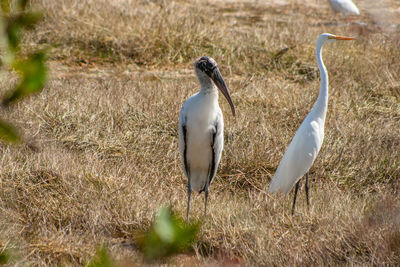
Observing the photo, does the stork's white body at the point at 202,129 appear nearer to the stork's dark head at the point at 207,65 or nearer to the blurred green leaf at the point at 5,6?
the stork's dark head at the point at 207,65

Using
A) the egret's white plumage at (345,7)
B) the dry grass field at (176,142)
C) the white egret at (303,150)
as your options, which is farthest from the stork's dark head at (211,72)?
the egret's white plumage at (345,7)

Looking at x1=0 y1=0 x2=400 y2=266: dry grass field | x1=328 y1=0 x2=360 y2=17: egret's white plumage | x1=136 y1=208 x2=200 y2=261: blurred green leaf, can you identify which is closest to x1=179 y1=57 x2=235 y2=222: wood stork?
x1=0 y1=0 x2=400 y2=266: dry grass field

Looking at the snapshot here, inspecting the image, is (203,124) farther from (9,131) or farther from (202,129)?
(9,131)

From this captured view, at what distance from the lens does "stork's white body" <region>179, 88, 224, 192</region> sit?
11.8 feet

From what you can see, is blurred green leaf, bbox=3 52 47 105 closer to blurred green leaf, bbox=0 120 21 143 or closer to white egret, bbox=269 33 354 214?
blurred green leaf, bbox=0 120 21 143

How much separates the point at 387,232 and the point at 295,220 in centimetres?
69

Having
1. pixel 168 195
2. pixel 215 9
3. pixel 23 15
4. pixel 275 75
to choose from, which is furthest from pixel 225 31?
pixel 23 15

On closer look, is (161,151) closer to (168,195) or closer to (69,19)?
(168,195)

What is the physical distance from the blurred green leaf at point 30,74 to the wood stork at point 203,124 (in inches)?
111

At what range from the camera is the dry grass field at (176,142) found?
307 centimetres

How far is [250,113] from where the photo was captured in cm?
537

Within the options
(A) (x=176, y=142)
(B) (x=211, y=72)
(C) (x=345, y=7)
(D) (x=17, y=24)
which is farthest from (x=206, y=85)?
(C) (x=345, y=7)

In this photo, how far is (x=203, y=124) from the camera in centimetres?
364

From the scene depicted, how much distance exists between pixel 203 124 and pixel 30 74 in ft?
9.59
